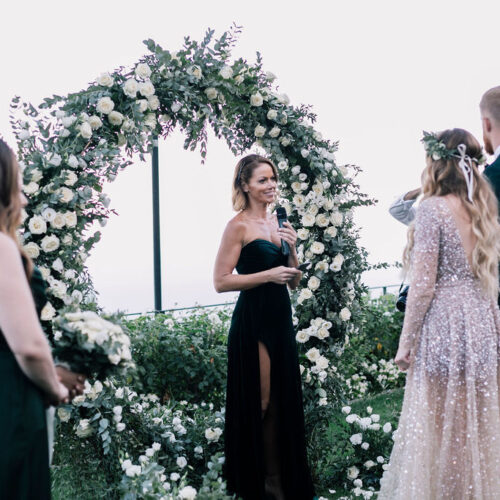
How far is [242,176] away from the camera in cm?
413

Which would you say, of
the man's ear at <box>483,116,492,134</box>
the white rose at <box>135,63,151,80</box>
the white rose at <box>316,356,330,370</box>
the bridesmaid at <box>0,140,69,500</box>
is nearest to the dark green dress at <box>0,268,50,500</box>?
the bridesmaid at <box>0,140,69,500</box>

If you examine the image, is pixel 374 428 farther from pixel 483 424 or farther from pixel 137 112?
pixel 137 112

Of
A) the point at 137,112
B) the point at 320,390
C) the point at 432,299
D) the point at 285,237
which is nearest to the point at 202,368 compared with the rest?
the point at 320,390

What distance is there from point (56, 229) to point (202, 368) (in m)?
2.48

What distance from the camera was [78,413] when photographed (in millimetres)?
3887

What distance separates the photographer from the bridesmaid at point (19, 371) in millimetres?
1901

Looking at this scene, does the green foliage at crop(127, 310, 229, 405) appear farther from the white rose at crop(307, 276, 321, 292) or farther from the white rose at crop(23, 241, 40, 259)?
the white rose at crop(23, 241, 40, 259)

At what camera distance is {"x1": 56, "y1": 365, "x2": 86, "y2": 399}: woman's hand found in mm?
2309

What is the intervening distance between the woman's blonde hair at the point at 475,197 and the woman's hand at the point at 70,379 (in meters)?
1.72

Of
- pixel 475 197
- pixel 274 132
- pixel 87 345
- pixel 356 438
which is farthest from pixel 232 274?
pixel 87 345

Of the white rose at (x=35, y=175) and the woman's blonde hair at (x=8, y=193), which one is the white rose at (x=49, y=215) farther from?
the woman's blonde hair at (x=8, y=193)

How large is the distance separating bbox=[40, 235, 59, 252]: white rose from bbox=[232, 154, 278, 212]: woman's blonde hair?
3.66 feet

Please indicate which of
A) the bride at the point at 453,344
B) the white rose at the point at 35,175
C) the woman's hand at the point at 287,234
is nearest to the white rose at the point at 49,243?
the white rose at the point at 35,175

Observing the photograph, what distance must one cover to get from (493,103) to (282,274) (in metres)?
1.47
